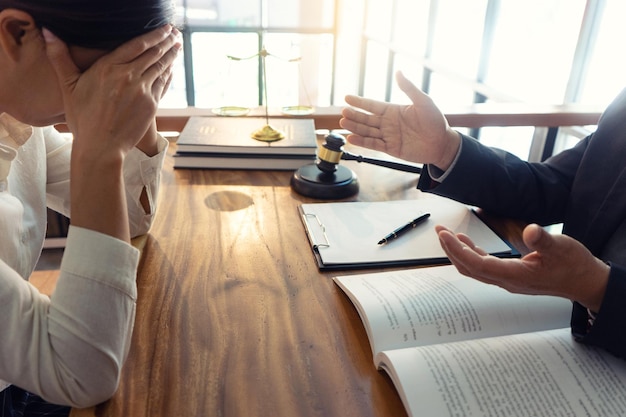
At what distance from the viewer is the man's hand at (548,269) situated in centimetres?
62

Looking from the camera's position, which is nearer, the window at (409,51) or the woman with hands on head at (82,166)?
the woman with hands on head at (82,166)

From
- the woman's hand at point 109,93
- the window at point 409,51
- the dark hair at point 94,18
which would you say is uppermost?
the dark hair at point 94,18

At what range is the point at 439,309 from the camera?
0.71 m

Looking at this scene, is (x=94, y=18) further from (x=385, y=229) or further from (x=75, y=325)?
(x=385, y=229)

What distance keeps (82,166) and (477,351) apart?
1.83 ft

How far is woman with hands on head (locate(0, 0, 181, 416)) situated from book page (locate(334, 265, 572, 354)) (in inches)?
12.6

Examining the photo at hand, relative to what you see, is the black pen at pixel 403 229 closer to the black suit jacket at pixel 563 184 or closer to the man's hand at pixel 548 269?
the black suit jacket at pixel 563 184

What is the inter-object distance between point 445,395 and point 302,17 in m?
5.44

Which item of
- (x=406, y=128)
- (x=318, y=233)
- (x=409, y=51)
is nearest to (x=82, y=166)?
(x=318, y=233)

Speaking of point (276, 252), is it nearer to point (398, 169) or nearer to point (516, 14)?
point (398, 169)

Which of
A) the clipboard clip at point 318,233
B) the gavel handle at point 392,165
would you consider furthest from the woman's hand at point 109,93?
the gavel handle at point 392,165

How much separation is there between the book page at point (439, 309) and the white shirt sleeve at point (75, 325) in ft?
1.06

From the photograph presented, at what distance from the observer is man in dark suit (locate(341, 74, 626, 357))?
0.63 meters

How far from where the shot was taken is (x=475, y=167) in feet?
3.37
